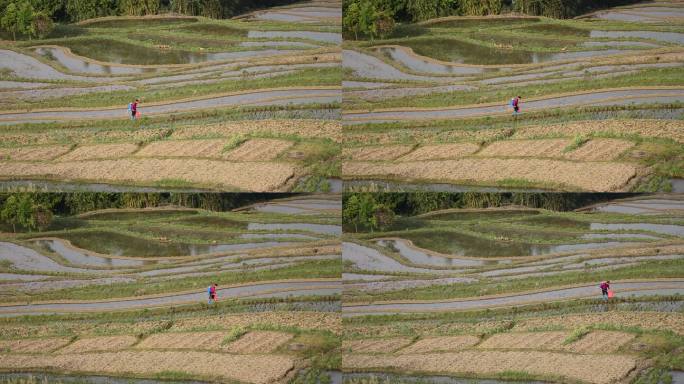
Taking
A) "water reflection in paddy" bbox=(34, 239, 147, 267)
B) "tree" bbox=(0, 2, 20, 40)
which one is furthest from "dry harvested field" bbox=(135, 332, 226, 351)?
"tree" bbox=(0, 2, 20, 40)

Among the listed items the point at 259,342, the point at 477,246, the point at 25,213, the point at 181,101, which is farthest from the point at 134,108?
the point at 477,246

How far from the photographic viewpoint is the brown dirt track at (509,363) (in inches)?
242

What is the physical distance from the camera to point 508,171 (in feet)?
20.8

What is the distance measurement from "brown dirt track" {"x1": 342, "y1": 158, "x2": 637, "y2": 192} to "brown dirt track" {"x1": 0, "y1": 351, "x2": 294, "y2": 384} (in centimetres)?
140

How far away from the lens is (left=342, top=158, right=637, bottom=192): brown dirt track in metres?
6.14

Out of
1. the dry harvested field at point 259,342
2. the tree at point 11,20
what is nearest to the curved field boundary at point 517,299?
the dry harvested field at point 259,342

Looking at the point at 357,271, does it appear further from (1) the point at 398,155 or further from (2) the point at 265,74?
(2) the point at 265,74

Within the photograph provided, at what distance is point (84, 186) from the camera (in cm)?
646

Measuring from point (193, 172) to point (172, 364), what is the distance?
1.30 metres

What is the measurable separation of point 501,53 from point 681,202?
1.53 metres

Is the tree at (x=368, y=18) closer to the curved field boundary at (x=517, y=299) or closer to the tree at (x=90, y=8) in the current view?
the tree at (x=90, y=8)

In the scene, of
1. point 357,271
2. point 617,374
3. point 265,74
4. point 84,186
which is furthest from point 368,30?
point 617,374

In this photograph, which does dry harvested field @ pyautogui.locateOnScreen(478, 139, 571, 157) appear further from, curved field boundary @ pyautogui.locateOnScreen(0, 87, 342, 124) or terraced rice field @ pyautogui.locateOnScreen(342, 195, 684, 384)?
curved field boundary @ pyautogui.locateOnScreen(0, 87, 342, 124)

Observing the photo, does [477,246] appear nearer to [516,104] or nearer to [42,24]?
[516,104]
